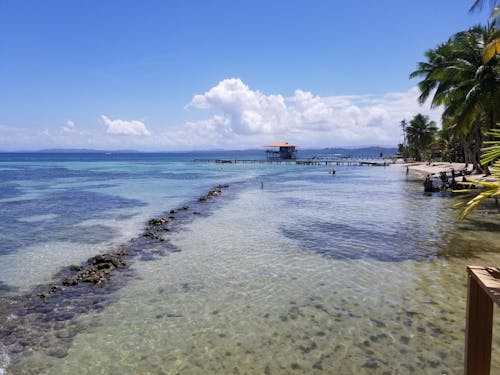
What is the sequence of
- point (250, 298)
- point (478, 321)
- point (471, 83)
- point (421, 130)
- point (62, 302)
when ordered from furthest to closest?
point (421, 130), point (471, 83), point (62, 302), point (250, 298), point (478, 321)

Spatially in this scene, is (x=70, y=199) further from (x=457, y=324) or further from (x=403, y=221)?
(x=457, y=324)

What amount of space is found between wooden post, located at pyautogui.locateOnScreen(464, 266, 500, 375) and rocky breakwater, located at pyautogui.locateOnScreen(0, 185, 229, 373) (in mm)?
6928

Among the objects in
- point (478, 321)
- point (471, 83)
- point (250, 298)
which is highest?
point (471, 83)

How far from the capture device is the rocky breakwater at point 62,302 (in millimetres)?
7139

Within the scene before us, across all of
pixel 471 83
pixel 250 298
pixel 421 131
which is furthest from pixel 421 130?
pixel 250 298

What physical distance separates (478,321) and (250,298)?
19.3 feet

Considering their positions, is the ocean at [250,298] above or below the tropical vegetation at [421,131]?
below

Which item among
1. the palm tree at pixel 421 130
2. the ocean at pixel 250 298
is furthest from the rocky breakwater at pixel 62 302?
the palm tree at pixel 421 130

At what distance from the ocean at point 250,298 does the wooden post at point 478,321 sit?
1875mm

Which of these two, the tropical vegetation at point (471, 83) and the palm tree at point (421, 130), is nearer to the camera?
the tropical vegetation at point (471, 83)

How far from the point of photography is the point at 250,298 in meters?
9.04

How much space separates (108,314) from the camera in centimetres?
841

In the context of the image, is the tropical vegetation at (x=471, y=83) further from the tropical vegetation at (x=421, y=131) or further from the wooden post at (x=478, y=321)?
the tropical vegetation at (x=421, y=131)

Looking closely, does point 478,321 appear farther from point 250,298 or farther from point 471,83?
point 471,83
